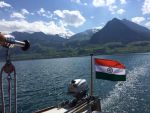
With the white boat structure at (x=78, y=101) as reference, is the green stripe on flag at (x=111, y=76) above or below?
above

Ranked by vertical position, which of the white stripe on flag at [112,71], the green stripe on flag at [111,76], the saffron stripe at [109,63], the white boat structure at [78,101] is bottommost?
the white boat structure at [78,101]

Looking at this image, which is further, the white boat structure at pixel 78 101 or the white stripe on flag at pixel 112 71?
the white boat structure at pixel 78 101

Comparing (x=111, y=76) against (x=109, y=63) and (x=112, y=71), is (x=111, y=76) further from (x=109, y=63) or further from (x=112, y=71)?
(x=109, y=63)

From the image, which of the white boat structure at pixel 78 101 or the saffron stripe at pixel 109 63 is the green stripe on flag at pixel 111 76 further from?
the white boat structure at pixel 78 101

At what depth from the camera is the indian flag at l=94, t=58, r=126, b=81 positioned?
20866 mm

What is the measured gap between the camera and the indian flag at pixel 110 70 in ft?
68.5

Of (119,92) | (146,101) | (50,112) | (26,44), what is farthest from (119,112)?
(26,44)

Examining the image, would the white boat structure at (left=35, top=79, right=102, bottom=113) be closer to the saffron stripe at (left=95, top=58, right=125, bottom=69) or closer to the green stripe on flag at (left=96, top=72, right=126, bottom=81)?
the green stripe on flag at (left=96, top=72, right=126, bottom=81)

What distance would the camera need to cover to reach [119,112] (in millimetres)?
42344

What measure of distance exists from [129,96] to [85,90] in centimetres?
3341

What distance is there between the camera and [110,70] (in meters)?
21.2

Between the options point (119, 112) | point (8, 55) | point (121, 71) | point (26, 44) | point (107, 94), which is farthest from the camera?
point (107, 94)

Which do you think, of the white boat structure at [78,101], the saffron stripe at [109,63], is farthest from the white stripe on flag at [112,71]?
the white boat structure at [78,101]

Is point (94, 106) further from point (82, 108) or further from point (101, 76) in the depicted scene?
point (101, 76)
